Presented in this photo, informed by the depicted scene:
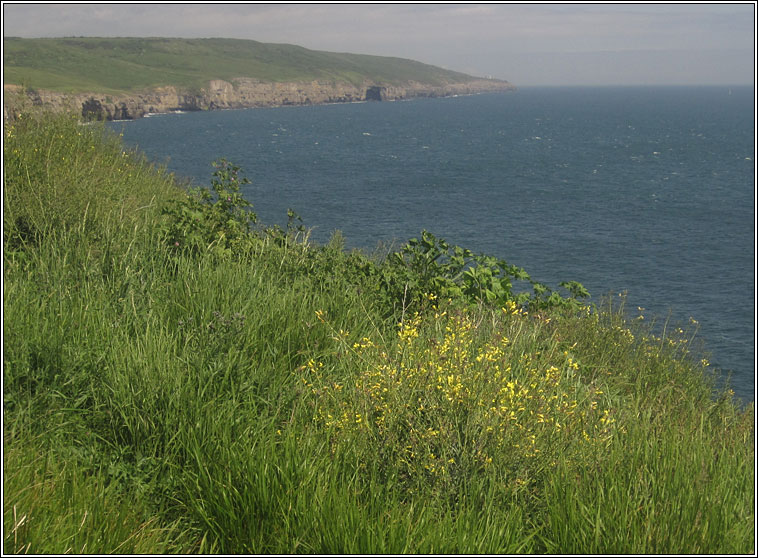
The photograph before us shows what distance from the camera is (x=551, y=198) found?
1980 inches

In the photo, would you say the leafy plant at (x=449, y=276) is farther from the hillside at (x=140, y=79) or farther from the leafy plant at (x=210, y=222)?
the hillside at (x=140, y=79)

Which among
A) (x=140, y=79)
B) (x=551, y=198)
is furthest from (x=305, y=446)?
(x=140, y=79)

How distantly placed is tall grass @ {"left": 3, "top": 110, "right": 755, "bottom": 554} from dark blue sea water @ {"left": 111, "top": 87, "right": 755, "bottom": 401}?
415 inches

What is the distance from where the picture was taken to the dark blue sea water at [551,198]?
29781 millimetres

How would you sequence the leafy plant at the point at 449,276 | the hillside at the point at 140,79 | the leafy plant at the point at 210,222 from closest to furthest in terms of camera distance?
the leafy plant at the point at 449,276
the leafy plant at the point at 210,222
the hillside at the point at 140,79

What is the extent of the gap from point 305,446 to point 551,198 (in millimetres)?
47977

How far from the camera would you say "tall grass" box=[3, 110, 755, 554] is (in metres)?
3.76

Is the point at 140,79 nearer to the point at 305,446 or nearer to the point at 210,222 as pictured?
the point at 210,222

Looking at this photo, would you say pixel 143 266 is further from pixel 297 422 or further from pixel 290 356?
pixel 297 422

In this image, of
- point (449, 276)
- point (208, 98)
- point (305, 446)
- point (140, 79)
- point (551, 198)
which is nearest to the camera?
point (305, 446)

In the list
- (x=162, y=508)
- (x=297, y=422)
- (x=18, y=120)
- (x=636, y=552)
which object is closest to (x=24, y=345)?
(x=162, y=508)

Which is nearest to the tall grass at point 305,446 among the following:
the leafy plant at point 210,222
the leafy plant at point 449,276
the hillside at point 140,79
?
the leafy plant at point 449,276

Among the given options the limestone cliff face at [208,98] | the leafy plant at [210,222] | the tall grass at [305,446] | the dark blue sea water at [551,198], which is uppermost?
the limestone cliff face at [208,98]

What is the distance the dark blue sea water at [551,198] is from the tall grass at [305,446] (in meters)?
10.5
